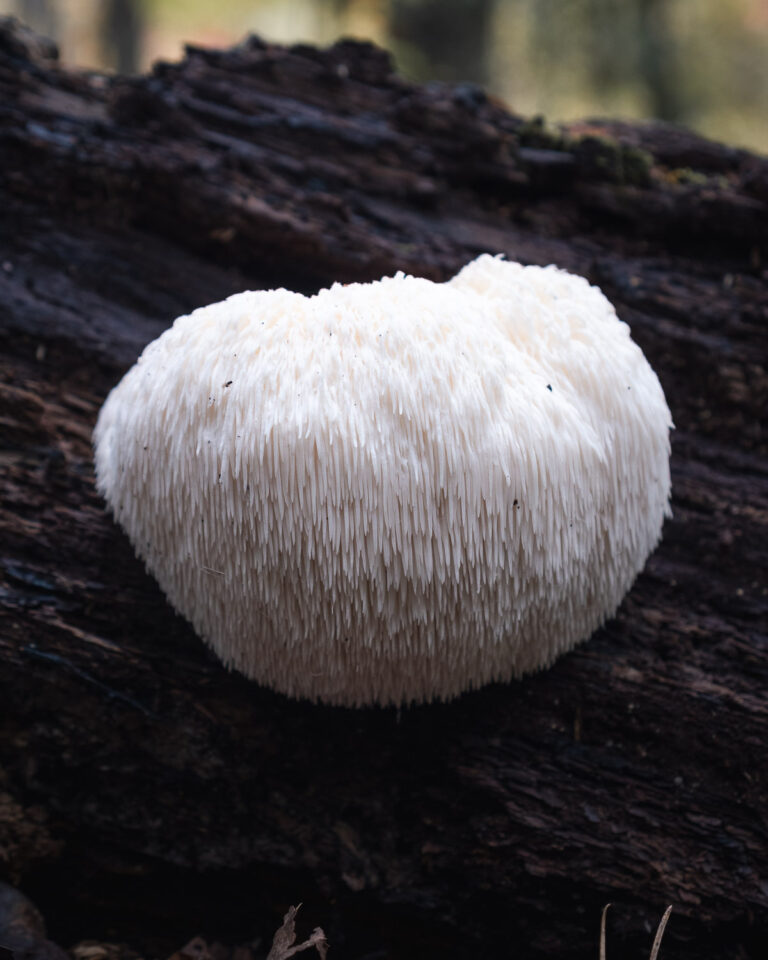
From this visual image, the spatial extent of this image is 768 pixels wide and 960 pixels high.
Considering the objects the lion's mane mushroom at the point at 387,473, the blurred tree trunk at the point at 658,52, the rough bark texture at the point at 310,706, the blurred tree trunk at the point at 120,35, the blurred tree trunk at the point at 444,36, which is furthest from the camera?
the blurred tree trunk at the point at 120,35

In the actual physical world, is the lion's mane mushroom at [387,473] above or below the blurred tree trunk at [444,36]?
below

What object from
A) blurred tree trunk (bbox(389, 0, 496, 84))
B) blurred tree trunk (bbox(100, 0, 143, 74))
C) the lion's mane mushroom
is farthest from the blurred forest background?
the lion's mane mushroom

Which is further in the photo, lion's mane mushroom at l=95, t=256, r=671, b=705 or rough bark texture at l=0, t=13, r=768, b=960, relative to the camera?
rough bark texture at l=0, t=13, r=768, b=960

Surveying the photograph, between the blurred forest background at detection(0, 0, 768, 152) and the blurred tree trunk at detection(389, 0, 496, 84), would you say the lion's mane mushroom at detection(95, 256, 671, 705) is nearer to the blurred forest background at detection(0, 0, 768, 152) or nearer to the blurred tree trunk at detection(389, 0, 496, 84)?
the blurred tree trunk at detection(389, 0, 496, 84)

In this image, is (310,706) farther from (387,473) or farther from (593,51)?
(593,51)

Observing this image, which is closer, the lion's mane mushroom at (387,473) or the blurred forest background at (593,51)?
the lion's mane mushroom at (387,473)

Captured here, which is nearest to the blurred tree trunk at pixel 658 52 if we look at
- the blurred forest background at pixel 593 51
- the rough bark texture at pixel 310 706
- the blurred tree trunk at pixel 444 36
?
the blurred forest background at pixel 593 51

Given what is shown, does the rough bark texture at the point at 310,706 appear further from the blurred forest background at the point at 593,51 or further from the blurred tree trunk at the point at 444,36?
the blurred forest background at the point at 593,51

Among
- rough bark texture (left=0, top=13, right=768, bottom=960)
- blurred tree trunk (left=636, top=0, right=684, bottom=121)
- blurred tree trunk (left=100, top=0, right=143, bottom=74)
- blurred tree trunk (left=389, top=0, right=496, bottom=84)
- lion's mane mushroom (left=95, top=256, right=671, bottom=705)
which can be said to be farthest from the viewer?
blurred tree trunk (left=100, top=0, right=143, bottom=74)
